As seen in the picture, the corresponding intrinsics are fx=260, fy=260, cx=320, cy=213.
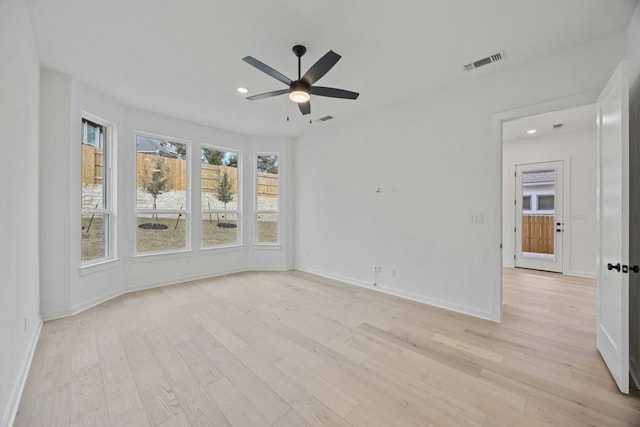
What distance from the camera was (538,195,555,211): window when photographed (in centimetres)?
618

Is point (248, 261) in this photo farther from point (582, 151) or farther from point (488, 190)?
point (582, 151)

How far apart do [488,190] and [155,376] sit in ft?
12.7

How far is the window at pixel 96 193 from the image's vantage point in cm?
354

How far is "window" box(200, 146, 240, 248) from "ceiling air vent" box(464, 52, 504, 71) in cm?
434

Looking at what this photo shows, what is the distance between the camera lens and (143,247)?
440cm

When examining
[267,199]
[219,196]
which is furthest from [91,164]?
[267,199]

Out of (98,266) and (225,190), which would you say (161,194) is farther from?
(98,266)

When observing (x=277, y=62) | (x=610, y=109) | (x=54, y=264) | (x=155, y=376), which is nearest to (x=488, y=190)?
(x=610, y=109)

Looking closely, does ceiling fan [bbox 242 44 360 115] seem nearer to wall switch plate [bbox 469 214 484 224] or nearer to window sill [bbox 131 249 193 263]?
wall switch plate [bbox 469 214 484 224]

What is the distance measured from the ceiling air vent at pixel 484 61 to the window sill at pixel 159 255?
5091 mm

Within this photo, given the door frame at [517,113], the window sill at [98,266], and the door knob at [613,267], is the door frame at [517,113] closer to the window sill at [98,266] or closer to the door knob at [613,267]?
the door knob at [613,267]

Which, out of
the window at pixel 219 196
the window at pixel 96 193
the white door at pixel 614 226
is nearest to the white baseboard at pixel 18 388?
the window at pixel 96 193

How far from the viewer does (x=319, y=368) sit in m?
2.18

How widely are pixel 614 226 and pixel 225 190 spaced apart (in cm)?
542
